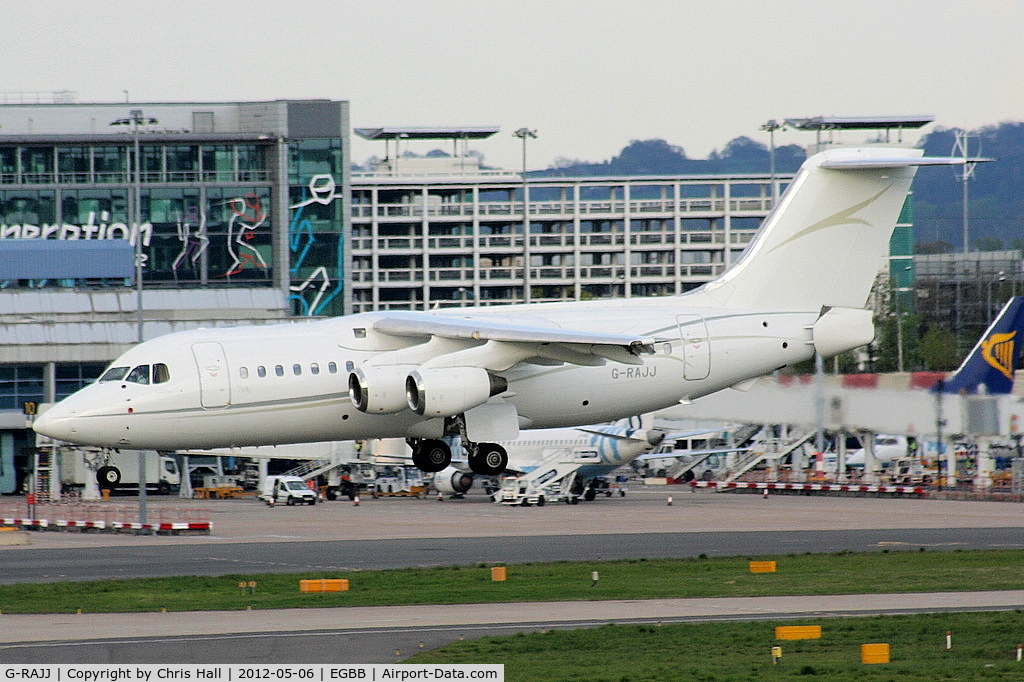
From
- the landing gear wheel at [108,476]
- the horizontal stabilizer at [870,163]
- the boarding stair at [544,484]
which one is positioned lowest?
the boarding stair at [544,484]

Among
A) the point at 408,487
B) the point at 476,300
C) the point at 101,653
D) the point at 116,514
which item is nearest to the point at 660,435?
the point at 408,487

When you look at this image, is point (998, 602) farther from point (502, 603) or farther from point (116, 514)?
point (116, 514)

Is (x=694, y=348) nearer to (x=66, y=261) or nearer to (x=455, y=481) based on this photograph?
(x=455, y=481)

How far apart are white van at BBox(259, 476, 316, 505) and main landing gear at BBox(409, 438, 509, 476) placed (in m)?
28.7

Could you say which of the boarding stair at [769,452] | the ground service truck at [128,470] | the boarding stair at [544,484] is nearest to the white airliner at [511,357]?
the boarding stair at [544,484]

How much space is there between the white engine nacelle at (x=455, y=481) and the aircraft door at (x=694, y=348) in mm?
29560

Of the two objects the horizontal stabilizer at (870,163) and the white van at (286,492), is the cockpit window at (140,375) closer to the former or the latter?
the horizontal stabilizer at (870,163)

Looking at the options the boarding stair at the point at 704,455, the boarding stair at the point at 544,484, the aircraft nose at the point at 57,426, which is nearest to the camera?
the aircraft nose at the point at 57,426

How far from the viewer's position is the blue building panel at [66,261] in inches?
2677

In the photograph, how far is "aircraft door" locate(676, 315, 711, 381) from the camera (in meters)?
32.6

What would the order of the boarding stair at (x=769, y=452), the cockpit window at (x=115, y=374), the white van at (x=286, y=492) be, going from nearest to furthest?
the cockpit window at (x=115, y=374)
the white van at (x=286, y=492)
the boarding stair at (x=769, y=452)

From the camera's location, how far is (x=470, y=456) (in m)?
32.2

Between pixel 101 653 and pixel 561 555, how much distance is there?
15051mm

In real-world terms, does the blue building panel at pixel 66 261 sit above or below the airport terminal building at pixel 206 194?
below
